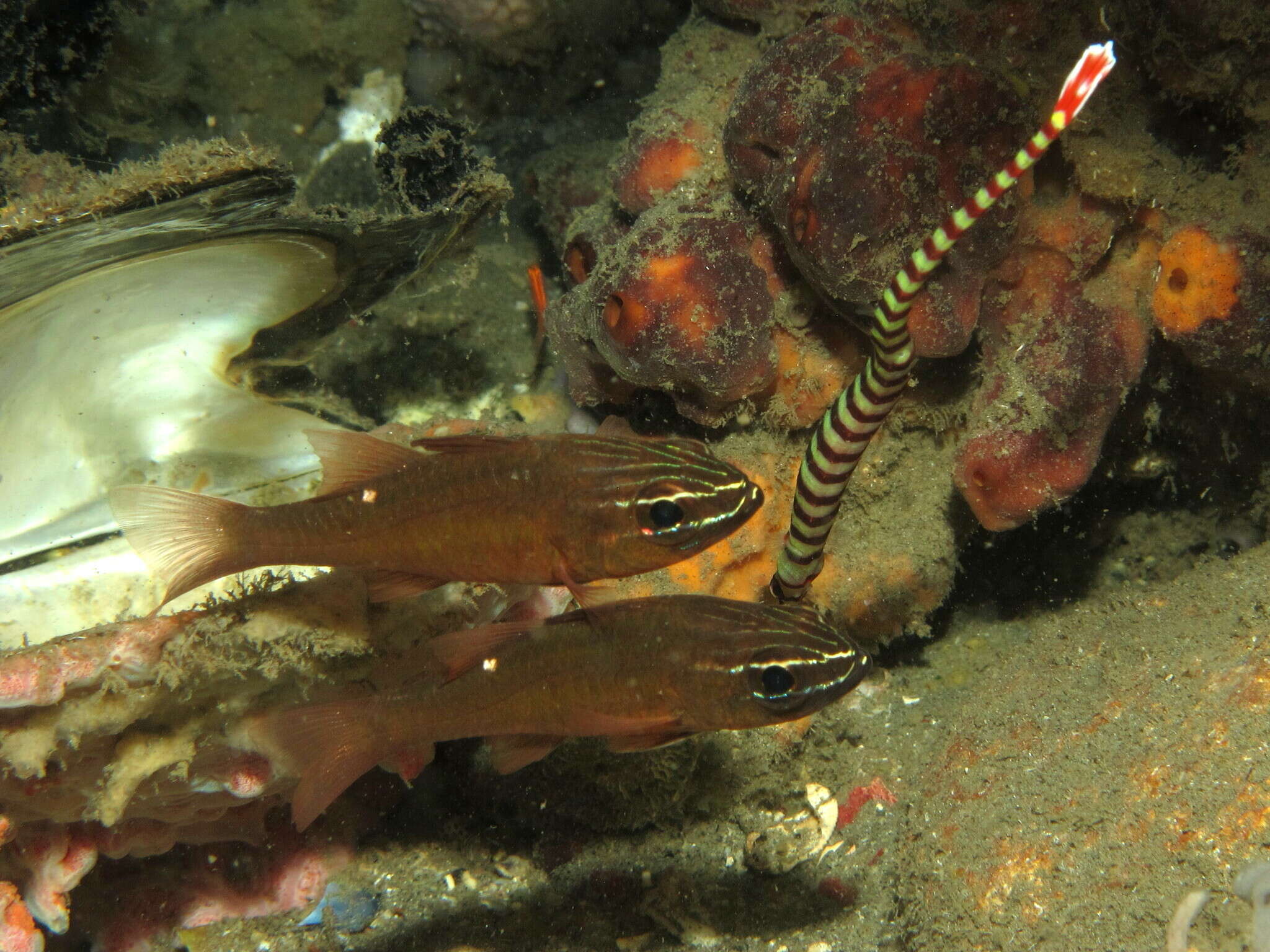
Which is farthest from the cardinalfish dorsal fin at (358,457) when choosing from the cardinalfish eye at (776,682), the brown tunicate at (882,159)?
the brown tunicate at (882,159)

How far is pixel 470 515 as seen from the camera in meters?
2.32

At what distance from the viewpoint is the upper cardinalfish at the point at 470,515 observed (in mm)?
2279

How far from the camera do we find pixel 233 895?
3898 millimetres

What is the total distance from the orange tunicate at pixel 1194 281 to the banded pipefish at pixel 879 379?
40.3 inches

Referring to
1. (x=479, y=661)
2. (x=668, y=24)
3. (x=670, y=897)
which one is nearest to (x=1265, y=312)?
(x=479, y=661)

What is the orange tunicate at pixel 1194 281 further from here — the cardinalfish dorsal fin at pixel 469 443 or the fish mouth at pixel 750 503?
the cardinalfish dorsal fin at pixel 469 443

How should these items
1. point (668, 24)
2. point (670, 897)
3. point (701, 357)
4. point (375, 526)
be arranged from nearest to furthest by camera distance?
point (375, 526) < point (701, 357) < point (670, 897) < point (668, 24)

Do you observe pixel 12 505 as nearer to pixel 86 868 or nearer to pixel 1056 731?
pixel 86 868

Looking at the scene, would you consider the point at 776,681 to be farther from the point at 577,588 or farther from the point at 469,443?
the point at 469,443

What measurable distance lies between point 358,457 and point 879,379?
176 centimetres

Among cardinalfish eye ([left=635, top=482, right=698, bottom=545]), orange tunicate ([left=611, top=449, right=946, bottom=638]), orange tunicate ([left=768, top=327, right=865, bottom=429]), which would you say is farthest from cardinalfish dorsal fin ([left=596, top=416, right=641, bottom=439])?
orange tunicate ([left=768, top=327, right=865, bottom=429])

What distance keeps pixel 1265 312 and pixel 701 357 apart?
2.35 m

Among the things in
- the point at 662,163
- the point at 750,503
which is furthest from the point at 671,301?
the point at 750,503

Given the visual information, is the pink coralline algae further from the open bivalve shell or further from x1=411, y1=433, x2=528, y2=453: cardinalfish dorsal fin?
the open bivalve shell
